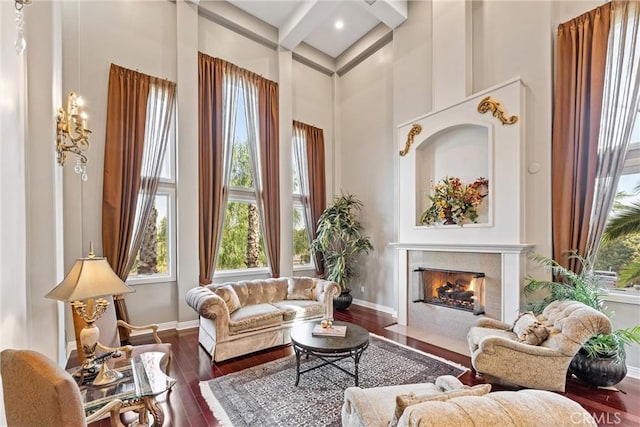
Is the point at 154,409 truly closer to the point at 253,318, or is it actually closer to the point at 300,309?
the point at 253,318

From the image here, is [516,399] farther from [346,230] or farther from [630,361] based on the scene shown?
[346,230]

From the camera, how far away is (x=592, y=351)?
2.74 m

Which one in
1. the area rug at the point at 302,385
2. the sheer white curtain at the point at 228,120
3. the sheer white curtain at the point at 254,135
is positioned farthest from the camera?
the sheer white curtain at the point at 254,135

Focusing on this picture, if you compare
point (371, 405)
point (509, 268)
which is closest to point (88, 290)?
point (371, 405)

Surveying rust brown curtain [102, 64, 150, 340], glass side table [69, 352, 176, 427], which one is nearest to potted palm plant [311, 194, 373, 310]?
rust brown curtain [102, 64, 150, 340]

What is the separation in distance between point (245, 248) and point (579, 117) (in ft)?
16.8

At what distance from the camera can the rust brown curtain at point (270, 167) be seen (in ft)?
17.6

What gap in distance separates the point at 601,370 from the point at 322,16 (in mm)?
6050

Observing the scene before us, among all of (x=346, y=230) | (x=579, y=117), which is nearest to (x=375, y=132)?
(x=346, y=230)

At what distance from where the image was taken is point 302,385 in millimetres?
2789

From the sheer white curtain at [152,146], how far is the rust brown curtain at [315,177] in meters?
2.47

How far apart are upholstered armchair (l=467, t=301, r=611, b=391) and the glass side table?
2.70 meters

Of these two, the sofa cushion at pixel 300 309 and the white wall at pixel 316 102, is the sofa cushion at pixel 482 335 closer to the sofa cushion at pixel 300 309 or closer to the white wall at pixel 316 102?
the sofa cushion at pixel 300 309

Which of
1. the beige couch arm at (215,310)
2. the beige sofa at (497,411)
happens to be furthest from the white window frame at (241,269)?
the beige sofa at (497,411)
